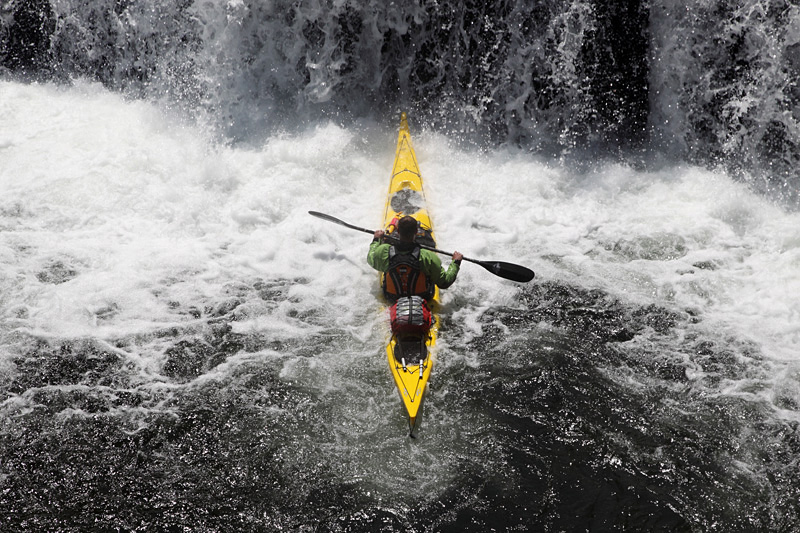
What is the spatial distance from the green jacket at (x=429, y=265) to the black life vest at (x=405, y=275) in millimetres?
55

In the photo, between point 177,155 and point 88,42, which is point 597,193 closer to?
point 177,155

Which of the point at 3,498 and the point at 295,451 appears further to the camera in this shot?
the point at 295,451

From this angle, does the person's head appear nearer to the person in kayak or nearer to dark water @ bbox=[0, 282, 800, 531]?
the person in kayak

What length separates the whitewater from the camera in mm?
4234

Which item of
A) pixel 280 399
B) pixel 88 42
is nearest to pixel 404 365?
pixel 280 399

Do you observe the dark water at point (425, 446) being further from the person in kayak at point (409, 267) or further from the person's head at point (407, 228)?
the person's head at point (407, 228)

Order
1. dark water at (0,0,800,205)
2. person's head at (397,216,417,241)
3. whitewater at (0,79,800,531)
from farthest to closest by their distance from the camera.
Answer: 1. dark water at (0,0,800,205)
2. person's head at (397,216,417,241)
3. whitewater at (0,79,800,531)

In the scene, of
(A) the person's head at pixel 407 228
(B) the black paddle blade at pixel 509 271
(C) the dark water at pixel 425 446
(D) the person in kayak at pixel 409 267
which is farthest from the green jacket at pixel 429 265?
(C) the dark water at pixel 425 446

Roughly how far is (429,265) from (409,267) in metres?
0.20

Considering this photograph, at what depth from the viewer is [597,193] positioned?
8.02 m

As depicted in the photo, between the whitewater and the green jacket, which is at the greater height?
the green jacket

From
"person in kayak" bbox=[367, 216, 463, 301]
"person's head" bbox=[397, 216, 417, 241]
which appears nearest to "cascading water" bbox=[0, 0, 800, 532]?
"person in kayak" bbox=[367, 216, 463, 301]

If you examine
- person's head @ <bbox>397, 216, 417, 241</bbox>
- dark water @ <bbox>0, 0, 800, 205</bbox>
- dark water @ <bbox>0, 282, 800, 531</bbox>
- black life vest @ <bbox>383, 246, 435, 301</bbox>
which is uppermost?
dark water @ <bbox>0, 0, 800, 205</bbox>

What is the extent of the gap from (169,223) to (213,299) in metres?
1.70
